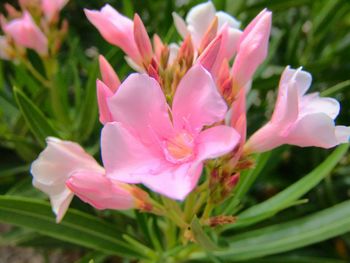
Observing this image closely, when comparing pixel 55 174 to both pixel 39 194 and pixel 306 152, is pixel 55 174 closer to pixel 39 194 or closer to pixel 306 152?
pixel 39 194

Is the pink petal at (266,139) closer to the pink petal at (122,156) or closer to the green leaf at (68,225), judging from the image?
the pink petal at (122,156)

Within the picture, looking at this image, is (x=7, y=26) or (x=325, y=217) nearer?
(x=325, y=217)

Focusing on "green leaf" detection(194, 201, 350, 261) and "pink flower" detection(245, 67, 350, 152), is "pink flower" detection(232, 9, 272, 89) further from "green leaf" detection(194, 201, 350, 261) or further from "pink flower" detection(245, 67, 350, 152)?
"green leaf" detection(194, 201, 350, 261)

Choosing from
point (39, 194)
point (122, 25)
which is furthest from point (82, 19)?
point (122, 25)

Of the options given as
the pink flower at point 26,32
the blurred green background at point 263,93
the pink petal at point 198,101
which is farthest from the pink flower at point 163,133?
the pink flower at point 26,32

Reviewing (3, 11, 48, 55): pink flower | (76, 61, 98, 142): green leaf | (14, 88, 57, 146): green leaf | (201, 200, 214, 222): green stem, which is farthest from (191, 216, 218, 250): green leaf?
(3, 11, 48, 55): pink flower

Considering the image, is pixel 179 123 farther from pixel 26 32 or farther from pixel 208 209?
pixel 26 32

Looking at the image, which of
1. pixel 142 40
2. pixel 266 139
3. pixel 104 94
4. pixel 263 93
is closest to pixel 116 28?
pixel 142 40
